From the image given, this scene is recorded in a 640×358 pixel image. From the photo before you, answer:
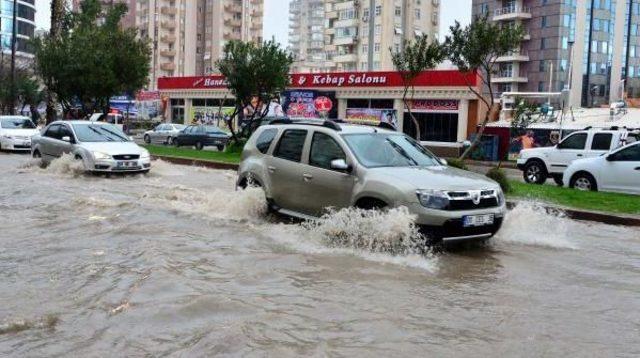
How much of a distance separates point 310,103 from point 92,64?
59.5 ft

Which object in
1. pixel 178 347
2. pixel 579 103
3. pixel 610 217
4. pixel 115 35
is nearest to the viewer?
pixel 178 347

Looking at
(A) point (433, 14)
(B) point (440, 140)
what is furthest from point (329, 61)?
(B) point (440, 140)

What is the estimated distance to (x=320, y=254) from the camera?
7.96 m

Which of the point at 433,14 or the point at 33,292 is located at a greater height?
the point at 433,14

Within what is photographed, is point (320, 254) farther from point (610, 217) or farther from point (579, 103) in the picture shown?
point (579, 103)

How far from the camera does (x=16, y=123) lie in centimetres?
2670

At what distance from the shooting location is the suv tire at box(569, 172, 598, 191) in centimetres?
1580

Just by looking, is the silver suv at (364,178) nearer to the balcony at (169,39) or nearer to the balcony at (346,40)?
the balcony at (346,40)

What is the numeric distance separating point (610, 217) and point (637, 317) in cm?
607

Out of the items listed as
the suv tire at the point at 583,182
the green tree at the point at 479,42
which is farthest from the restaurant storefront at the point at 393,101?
the suv tire at the point at 583,182

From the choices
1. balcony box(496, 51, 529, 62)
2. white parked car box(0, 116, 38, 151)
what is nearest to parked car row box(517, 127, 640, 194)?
white parked car box(0, 116, 38, 151)

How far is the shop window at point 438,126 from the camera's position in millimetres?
37781

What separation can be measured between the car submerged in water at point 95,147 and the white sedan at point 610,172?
413 inches

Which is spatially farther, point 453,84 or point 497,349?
point 453,84
